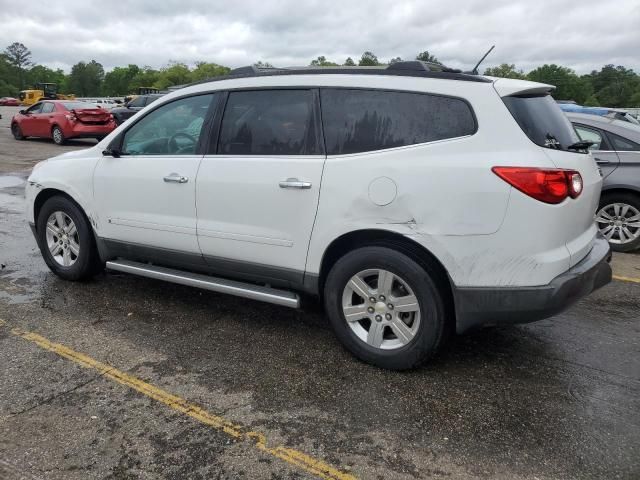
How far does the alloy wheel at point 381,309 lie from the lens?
3.45m

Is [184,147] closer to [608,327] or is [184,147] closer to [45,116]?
[608,327]

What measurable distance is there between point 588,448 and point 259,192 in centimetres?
242

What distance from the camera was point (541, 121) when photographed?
10.9 ft

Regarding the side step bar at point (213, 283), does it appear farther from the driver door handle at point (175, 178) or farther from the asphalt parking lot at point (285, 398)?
the driver door handle at point (175, 178)

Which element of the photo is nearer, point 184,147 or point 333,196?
point 333,196

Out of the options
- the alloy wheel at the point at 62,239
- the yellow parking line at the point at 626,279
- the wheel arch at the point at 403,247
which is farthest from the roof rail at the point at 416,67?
the yellow parking line at the point at 626,279

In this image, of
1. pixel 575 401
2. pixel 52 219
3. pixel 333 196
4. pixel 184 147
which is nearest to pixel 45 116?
pixel 52 219

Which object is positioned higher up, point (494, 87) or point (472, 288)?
point (494, 87)

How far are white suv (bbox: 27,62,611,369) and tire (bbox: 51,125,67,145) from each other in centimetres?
1514

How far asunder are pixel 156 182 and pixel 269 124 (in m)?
1.05

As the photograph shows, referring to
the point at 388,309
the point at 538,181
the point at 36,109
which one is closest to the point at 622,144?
the point at 538,181

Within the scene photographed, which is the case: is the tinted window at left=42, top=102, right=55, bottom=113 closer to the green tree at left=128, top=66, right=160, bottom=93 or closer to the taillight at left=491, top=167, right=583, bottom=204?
the taillight at left=491, top=167, right=583, bottom=204

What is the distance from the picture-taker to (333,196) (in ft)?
11.6

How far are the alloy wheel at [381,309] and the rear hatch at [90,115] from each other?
16.3 metres
